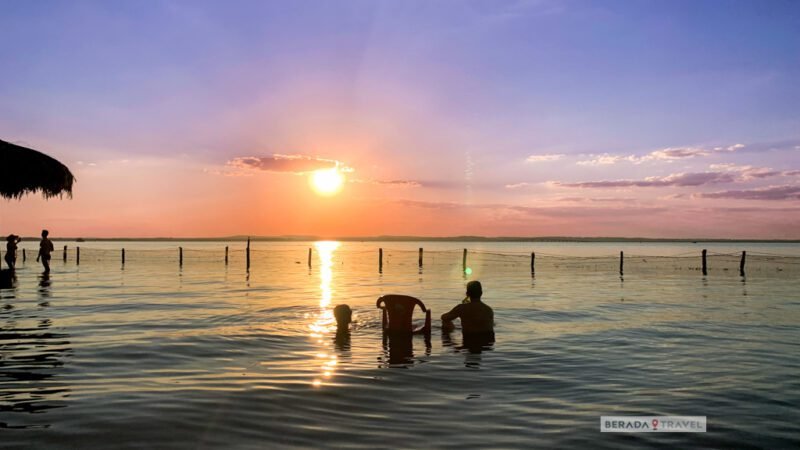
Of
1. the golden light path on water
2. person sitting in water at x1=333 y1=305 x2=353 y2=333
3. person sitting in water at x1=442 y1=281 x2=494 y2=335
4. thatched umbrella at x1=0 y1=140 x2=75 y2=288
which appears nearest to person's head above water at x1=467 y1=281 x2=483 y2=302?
person sitting in water at x1=442 y1=281 x2=494 y2=335

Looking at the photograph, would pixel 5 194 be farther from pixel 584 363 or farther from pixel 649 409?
pixel 649 409

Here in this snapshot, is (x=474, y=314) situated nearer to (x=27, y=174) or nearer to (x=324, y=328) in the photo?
(x=324, y=328)

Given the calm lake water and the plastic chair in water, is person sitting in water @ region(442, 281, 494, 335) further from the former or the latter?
the plastic chair in water

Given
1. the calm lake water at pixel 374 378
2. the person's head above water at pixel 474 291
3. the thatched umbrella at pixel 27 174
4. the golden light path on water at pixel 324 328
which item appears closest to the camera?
the calm lake water at pixel 374 378

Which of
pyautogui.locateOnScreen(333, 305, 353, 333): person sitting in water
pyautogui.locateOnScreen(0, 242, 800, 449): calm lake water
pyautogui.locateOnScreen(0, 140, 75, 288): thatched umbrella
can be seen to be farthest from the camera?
pyautogui.locateOnScreen(0, 140, 75, 288): thatched umbrella

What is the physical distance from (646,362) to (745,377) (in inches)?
64.9

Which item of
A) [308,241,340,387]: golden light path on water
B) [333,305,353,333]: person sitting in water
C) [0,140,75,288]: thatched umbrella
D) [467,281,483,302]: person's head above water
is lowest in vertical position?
[308,241,340,387]: golden light path on water

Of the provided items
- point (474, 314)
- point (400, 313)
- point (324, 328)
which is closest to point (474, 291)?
point (474, 314)

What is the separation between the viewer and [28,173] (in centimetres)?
2867

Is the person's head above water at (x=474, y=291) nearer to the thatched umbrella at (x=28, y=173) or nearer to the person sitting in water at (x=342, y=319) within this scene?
the person sitting in water at (x=342, y=319)

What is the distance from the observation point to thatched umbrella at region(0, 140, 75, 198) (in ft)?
92.4

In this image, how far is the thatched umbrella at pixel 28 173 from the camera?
92.4 feet

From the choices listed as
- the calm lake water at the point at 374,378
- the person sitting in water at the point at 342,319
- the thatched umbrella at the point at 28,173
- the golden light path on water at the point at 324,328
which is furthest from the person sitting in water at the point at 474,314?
the thatched umbrella at the point at 28,173

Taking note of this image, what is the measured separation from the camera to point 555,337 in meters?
13.6
